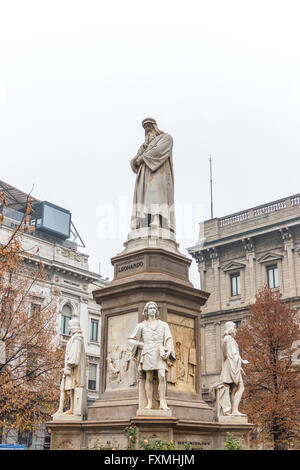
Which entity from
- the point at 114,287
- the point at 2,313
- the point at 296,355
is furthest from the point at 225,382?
the point at 296,355

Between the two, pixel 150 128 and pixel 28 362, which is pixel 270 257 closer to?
pixel 28 362

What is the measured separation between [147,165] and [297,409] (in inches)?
715

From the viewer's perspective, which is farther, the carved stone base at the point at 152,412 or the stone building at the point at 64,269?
the stone building at the point at 64,269

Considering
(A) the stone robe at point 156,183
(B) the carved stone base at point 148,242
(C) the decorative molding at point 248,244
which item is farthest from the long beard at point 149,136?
(C) the decorative molding at point 248,244

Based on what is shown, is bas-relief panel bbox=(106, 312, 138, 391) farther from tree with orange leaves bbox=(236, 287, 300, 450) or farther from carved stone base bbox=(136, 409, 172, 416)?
tree with orange leaves bbox=(236, 287, 300, 450)

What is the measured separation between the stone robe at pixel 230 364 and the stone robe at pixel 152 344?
1.99 m

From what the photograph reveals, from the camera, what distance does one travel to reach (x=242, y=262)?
1590 inches

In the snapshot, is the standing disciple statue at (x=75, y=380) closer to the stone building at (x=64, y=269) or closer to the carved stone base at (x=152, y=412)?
the carved stone base at (x=152, y=412)

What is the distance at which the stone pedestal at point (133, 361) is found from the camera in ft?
35.2

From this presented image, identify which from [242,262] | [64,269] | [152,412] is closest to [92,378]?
[64,269]

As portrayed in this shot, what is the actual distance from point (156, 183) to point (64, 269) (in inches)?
1141

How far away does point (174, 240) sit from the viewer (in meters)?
13.0
